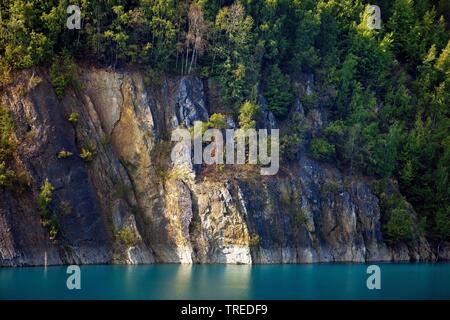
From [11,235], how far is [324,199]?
2288cm

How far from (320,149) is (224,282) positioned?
19.7m

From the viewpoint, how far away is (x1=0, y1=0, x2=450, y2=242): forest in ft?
219

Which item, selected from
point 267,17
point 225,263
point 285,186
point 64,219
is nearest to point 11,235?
point 64,219

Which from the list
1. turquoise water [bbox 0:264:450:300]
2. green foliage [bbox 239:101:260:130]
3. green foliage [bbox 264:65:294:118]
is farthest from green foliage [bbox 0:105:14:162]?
green foliage [bbox 264:65:294:118]

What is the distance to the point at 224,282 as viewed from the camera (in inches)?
2176

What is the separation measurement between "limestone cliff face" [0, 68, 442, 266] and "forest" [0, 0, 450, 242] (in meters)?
1.29

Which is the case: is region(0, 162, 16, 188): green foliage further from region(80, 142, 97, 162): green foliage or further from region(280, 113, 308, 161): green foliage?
region(280, 113, 308, 161): green foliage

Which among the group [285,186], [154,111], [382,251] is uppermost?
[154,111]

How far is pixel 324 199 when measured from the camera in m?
70.9

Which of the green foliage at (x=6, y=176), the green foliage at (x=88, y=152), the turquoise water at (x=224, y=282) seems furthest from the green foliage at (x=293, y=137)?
the green foliage at (x=6, y=176)

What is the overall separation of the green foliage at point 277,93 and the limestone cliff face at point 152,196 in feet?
5.36

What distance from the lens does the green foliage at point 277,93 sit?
73.3 m

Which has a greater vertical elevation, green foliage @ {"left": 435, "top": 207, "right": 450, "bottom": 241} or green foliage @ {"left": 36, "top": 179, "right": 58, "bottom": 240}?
green foliage @ {"left": 36, "top": 179, "right": 58, "bottom": 240}
